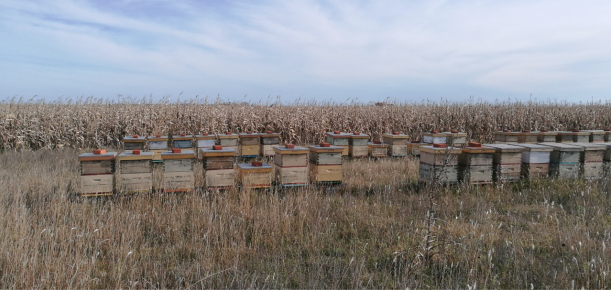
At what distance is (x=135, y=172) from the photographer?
19.3 feet

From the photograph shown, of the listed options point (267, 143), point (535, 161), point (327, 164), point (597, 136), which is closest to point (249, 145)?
point (267, 143)

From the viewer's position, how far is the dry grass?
3.46 meters

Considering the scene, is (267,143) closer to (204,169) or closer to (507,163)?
(204,169)

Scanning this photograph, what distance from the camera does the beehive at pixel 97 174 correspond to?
18.6 feet

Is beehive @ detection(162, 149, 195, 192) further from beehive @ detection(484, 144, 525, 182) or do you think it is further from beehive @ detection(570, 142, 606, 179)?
beehive @ detection(570, 142, 606, 179)

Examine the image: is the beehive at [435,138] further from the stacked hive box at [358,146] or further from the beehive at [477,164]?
the beehive at [477,164]

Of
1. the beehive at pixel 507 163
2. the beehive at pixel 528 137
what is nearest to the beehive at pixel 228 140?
the beehive at pixel 507 163

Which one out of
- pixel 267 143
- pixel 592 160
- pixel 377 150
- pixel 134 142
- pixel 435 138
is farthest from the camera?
pixel 435 138

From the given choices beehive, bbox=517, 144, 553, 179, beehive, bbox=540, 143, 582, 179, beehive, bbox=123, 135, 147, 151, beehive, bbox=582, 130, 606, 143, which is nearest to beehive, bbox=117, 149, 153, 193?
beehive, bbox=123, 135, 147, 151

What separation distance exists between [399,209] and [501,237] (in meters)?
1.45

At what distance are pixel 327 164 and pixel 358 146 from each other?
3692 mm

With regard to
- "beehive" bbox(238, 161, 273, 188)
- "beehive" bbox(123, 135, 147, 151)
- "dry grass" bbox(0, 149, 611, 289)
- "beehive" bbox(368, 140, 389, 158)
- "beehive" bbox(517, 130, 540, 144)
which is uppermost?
"beehive" bbox(517, 130, 540, 144)

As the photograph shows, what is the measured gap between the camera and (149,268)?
3.79 m

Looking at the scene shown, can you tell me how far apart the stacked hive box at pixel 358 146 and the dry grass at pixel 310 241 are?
378 cm
